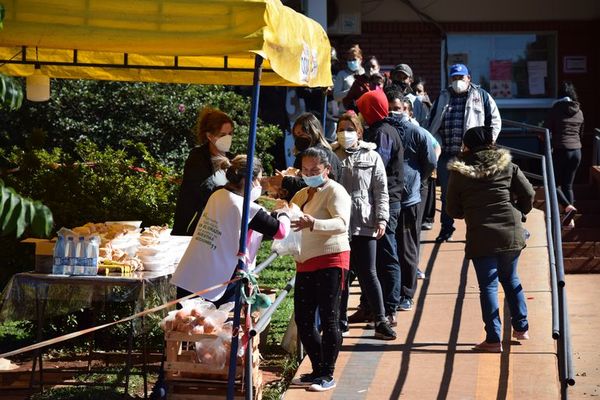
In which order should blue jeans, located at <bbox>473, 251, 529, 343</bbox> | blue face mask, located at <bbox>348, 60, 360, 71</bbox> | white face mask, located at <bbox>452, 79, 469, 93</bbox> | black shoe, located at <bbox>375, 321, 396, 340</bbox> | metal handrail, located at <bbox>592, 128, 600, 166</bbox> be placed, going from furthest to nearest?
metal handrail, located at <bbox>592, 128, 600, 166</bbox> → blue face mask, located at <bbox>348, 60, 360, 71</bbox> → white face mask, located at <bbox>452, 79, 469, 93</bbox> → black shoe, located at <bbox>375, 321, 396, 340</bbox> → blue jeans, located at <bbox>473, 251, 529, 343</bbox>

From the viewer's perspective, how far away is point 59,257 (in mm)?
7184

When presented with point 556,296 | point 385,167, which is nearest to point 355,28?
point 385,167

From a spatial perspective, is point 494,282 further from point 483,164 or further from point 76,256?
point 76,256

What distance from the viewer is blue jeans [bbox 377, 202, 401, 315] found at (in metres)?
8.92

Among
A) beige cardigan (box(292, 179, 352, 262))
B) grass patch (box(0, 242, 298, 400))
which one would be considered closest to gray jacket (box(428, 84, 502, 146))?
grass patch (box(0, 242, 298, 400))

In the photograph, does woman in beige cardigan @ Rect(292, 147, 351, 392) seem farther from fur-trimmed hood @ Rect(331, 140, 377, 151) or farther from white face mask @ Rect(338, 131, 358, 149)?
fur-trimmed hood @ Rect(331, 140, 377, 151)

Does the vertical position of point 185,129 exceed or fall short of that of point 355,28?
it falls short

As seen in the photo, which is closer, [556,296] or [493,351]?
[556,296]

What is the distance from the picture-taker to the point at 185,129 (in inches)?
523

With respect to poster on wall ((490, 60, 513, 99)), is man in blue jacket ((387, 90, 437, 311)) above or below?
below

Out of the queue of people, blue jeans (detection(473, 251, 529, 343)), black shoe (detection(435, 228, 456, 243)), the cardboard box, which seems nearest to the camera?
the queue of people

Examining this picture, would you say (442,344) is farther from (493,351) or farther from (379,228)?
(379,228)

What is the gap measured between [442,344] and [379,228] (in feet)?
3.53

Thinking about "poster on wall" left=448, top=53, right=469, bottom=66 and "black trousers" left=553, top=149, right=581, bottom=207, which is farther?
"poster on wall" left=448, top=53, right=469, bottom=66
